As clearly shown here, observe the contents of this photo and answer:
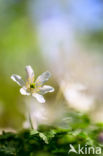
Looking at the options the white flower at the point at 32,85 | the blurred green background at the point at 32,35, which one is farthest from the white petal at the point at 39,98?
the blurred green background at the point at 32,35

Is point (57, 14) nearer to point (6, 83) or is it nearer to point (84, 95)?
point (6, 83)

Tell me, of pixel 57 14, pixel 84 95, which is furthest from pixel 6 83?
pixel 57 14

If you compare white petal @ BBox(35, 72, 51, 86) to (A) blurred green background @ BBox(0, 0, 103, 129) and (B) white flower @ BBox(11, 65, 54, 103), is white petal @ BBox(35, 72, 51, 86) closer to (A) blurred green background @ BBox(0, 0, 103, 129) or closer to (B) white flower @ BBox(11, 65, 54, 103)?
(B) white flower @ BBox(11, 65, 54, 103)

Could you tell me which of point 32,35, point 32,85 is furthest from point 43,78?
point 32,35

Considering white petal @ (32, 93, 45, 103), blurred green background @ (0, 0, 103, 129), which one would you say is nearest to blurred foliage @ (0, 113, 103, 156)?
white petal @ (32, 93, 45, 103)

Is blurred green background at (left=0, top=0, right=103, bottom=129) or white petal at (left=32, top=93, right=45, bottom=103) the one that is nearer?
white petal at (left=32, top=93, right=45, bottom=103)

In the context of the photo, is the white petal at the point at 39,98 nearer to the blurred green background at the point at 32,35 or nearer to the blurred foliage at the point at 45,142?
the blurred foliage at the point at 45,142
